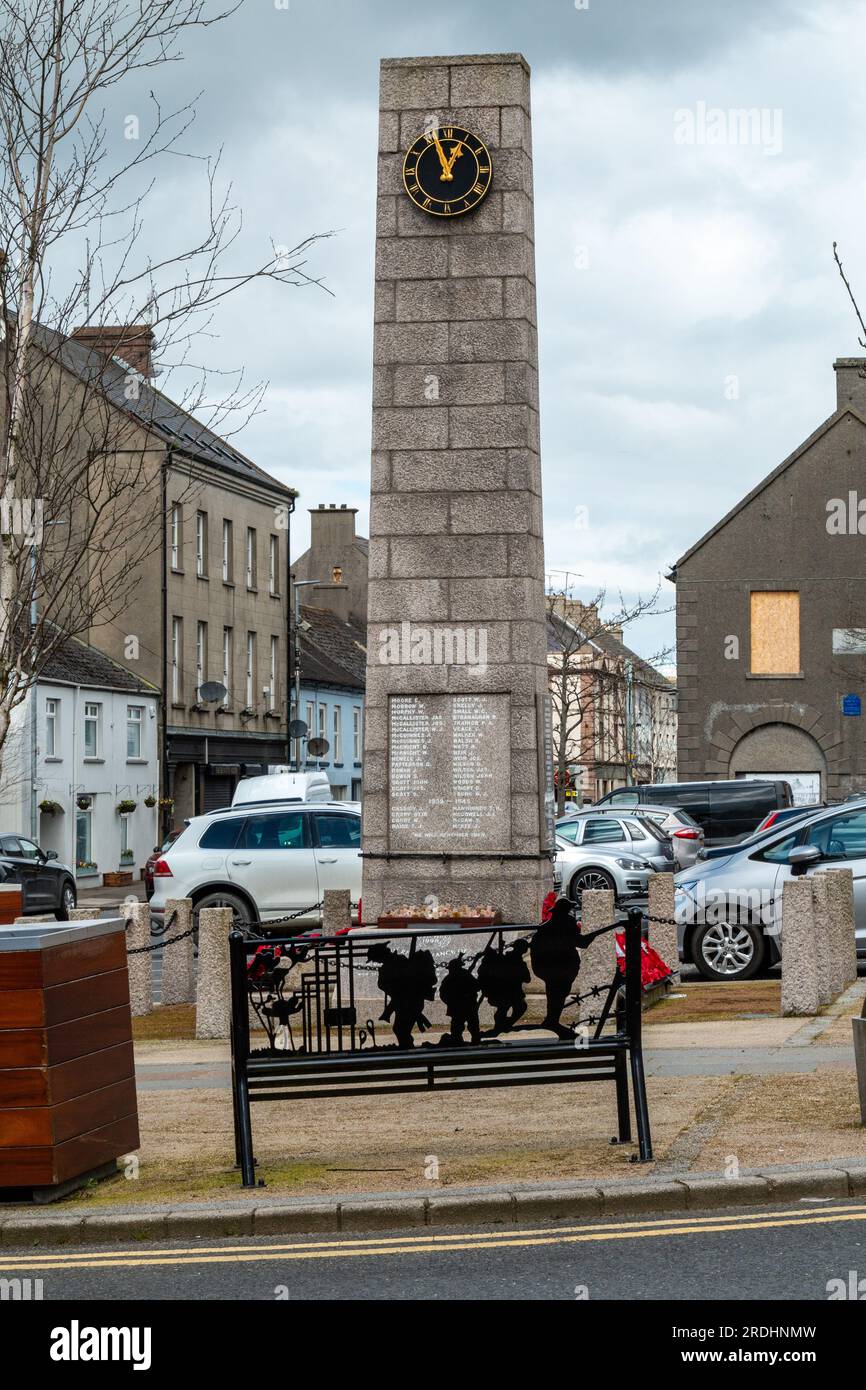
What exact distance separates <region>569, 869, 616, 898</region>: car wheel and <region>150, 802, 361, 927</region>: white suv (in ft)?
21.4

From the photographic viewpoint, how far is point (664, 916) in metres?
17.5

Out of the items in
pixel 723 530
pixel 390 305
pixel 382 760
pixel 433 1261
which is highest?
pixel 723 530

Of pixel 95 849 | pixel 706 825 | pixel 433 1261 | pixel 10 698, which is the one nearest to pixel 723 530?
pixel 706 825

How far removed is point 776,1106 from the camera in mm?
10055

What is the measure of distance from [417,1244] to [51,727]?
132ft

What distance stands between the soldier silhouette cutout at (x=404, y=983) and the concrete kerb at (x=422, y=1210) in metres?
1.26

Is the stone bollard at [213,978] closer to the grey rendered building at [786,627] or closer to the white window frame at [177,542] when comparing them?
the grey rendered building at [786,627]

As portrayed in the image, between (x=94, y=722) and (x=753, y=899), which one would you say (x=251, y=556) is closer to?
(x=94, y=722)

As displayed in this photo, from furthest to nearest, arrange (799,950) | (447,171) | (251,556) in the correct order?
(251,556), (447,171), (799,950)

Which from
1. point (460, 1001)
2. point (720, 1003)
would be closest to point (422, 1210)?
point (460, 1001)

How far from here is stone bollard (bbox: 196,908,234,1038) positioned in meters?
14.9
